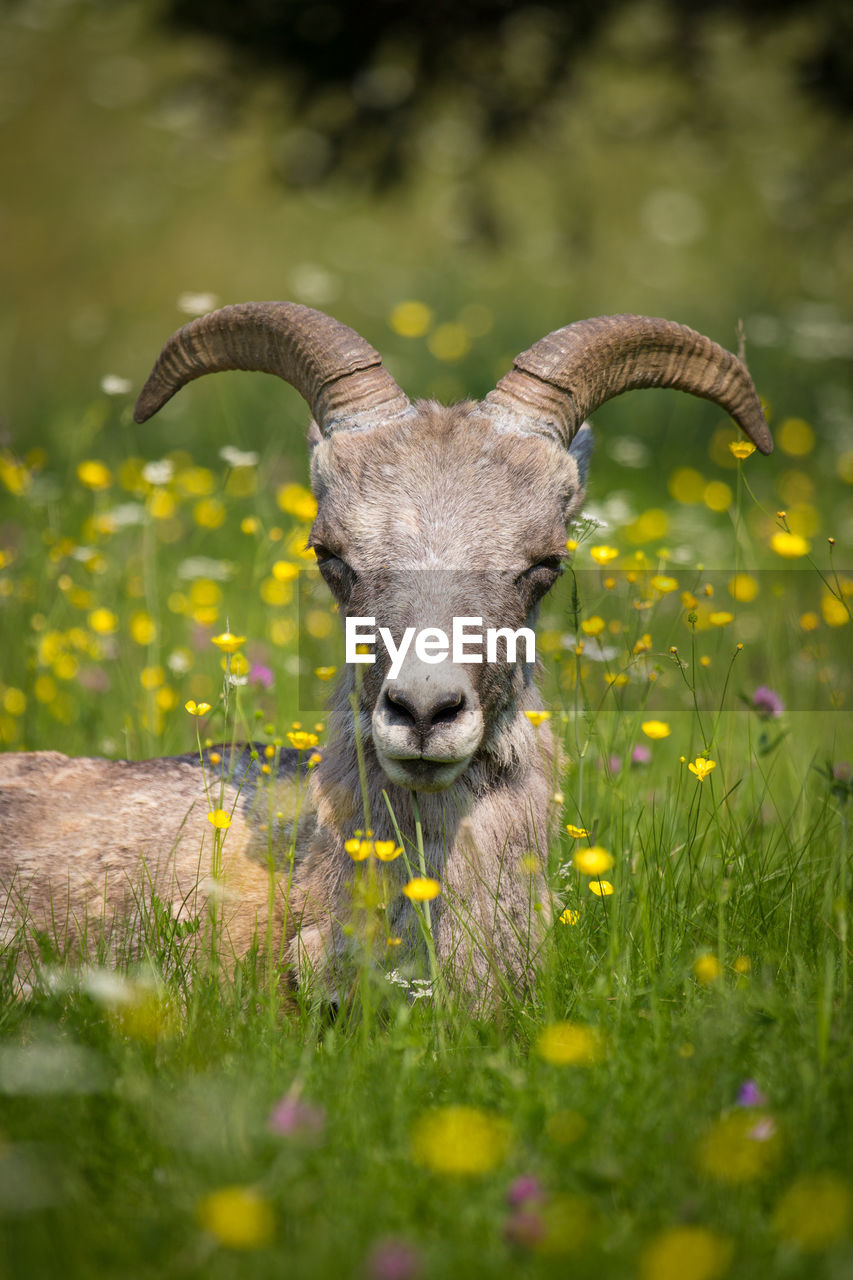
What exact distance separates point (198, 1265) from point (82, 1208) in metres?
0.38

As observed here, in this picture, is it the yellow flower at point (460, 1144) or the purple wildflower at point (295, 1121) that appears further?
the purple wildflower at point (295, 1121)

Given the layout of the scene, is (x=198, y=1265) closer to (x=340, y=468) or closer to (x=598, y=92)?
(x=340, y=468)

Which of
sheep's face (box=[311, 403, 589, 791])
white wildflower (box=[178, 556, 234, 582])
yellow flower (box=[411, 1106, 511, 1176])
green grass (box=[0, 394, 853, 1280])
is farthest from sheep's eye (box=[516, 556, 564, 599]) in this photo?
white wildflower (box=[178, 556, 234, 582])

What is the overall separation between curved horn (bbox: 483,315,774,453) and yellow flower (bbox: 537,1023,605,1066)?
223cm

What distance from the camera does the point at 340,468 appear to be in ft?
13.5

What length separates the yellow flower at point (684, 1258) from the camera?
6.13 feet

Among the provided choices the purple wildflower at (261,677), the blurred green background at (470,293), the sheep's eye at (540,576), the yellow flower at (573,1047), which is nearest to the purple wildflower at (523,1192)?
the yellow flower at (573,1047)

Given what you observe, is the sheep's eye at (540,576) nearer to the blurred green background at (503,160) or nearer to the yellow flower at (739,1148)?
the yellow flower at (739,1148)

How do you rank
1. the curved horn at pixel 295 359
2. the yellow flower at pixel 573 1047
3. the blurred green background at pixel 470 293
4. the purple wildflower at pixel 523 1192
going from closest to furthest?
1. the purple wildflower at pixel 523 1192
2. the yellow flower at pixel 573 1047
3. the curved horn at pixel 295 359
4. the blurred green background at pixel 470 293

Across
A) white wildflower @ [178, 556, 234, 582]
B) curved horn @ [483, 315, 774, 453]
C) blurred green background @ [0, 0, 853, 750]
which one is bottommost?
→ white wildflower @ [178, 556, 234, 582]

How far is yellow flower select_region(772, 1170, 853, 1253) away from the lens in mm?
1960

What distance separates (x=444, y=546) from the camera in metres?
3.78

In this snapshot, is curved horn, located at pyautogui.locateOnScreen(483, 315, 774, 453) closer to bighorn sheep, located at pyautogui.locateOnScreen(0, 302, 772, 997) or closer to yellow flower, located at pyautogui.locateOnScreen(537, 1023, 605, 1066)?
bighorn sheep, located at pyautogui.locateOnScreen(0, 302, 772, 997)

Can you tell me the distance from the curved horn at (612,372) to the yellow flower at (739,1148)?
99.8 inches
